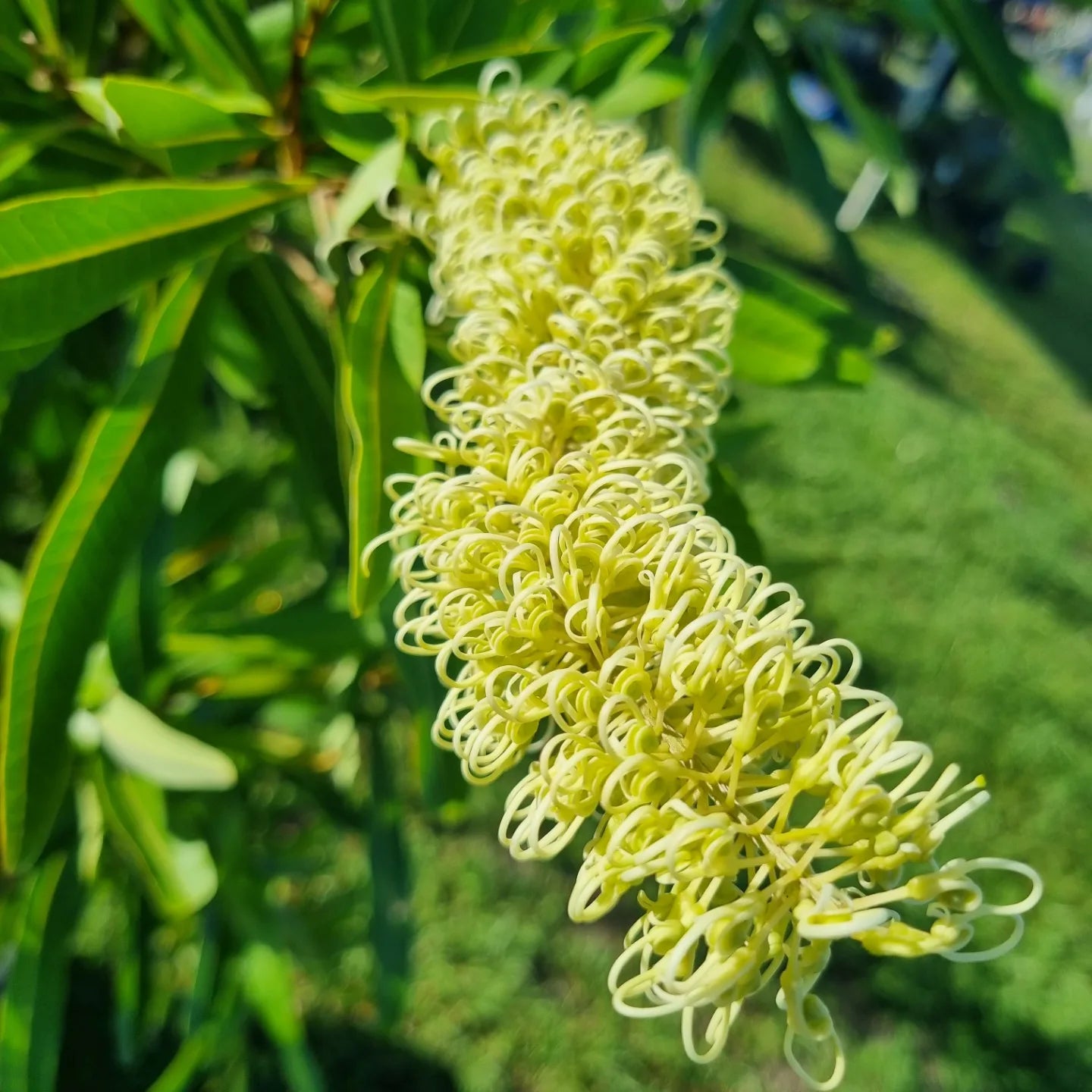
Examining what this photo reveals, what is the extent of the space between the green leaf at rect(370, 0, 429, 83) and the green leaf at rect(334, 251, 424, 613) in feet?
0.50

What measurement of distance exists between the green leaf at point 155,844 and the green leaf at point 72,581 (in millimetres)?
212

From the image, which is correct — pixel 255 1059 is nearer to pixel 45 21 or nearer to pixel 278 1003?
pixel 278 1003

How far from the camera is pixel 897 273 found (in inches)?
225

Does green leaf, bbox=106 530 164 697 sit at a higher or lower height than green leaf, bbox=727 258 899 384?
lower

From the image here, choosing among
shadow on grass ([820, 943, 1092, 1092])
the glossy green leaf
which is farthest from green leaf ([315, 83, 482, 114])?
shadow on grass ([820, 943, 1092, 1092])

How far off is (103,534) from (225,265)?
210mm

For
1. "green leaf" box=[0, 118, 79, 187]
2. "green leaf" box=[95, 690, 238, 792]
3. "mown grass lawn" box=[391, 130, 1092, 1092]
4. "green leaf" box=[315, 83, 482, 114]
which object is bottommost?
"mown grass lawn" box=[391, 130, 1092, 1092]

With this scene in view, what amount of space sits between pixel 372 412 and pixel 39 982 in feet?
2.39

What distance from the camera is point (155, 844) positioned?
2.90 ft

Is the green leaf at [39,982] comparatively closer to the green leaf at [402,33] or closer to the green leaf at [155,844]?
the green leaf at [155,844]

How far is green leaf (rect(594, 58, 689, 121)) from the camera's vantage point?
755 mm

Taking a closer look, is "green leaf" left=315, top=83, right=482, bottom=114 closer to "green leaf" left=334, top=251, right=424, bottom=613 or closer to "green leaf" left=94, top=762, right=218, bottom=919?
"green leaf" left=334, top=251, right=424, bottom=613

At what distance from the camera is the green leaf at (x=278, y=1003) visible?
43.4 inches

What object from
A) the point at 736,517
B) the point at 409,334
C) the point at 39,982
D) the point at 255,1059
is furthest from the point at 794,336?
the point at 255,1059
